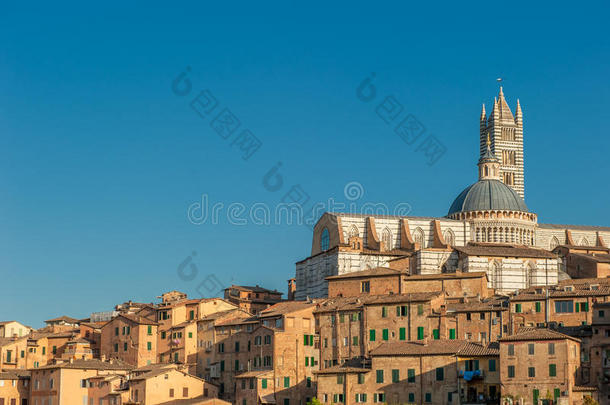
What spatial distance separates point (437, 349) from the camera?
64250mm

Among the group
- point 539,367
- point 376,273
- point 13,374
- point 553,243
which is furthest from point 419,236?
point 539,367

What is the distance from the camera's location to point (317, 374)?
67.6 meters

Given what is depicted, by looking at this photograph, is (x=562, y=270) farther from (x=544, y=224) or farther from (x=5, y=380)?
(x=5, y=380)

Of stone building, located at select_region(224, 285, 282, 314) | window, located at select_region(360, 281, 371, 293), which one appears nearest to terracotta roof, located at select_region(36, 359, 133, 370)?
stone building, located at select_region(224, 285, 282, 314)

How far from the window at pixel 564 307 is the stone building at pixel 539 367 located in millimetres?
8923

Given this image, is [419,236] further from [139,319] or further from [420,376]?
[420,376]

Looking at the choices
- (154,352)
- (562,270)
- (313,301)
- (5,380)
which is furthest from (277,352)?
(562,270)

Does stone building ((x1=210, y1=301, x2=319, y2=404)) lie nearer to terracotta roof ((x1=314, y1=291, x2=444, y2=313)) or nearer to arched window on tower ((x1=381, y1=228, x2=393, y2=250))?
terracotta roof ((x1=314, y1=291, x2=444, y2=313))

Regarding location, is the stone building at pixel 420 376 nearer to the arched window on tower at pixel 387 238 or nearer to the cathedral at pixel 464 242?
the cathedral at pixel 464 242

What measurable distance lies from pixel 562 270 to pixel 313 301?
81.8 feet

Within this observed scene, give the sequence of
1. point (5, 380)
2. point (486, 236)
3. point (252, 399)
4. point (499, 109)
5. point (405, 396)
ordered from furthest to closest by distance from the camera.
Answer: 1. point (499, 109)
2. point (486, 236)
3. point (5, 380)
4. point (252, 399)
5. point (405, 396)

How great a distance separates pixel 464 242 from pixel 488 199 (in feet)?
15.7

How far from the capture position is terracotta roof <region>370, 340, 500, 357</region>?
6291 centimetres

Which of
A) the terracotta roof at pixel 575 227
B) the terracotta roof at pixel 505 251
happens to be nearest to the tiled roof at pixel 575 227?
the terracotta roof at pixel 575 227
